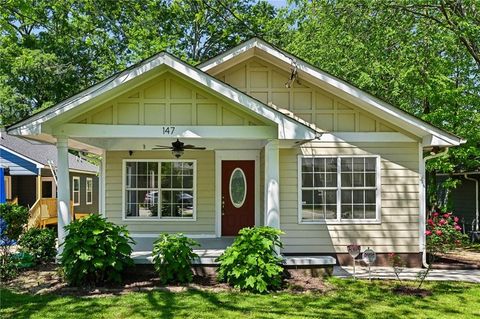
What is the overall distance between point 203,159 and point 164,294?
16.5 feet

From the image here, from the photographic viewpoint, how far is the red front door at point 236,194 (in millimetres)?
11562

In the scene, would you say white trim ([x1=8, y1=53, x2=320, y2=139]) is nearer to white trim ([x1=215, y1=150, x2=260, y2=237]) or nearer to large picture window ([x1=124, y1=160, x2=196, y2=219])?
white trim ([x1=215, y1=150, x2=260, y2=237])

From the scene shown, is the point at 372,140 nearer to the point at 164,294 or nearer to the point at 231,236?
the point at 231,236

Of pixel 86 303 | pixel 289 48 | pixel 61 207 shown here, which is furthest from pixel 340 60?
pixel 86 303

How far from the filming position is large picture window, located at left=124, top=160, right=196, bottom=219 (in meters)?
11.5

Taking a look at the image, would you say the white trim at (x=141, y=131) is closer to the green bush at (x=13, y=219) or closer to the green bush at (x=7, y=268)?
the green bush at (x=7, y=268)

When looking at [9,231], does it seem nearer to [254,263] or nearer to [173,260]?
[173,260]

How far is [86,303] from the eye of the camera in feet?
21.5

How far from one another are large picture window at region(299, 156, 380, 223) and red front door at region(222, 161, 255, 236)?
6.98ft

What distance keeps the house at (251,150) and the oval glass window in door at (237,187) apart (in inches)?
1.1

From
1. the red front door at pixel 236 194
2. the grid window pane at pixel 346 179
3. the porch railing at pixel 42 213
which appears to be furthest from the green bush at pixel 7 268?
the grid window pane at pixel 346 179

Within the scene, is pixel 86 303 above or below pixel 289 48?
below

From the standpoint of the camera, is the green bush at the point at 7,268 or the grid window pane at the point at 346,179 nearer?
the green bush at the point at 7,268

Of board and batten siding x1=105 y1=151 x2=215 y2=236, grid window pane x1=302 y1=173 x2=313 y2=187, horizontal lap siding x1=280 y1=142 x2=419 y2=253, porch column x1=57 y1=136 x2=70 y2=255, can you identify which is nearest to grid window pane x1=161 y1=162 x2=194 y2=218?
board and batten siding x1=105 y1=151 x2=215 y2=236
